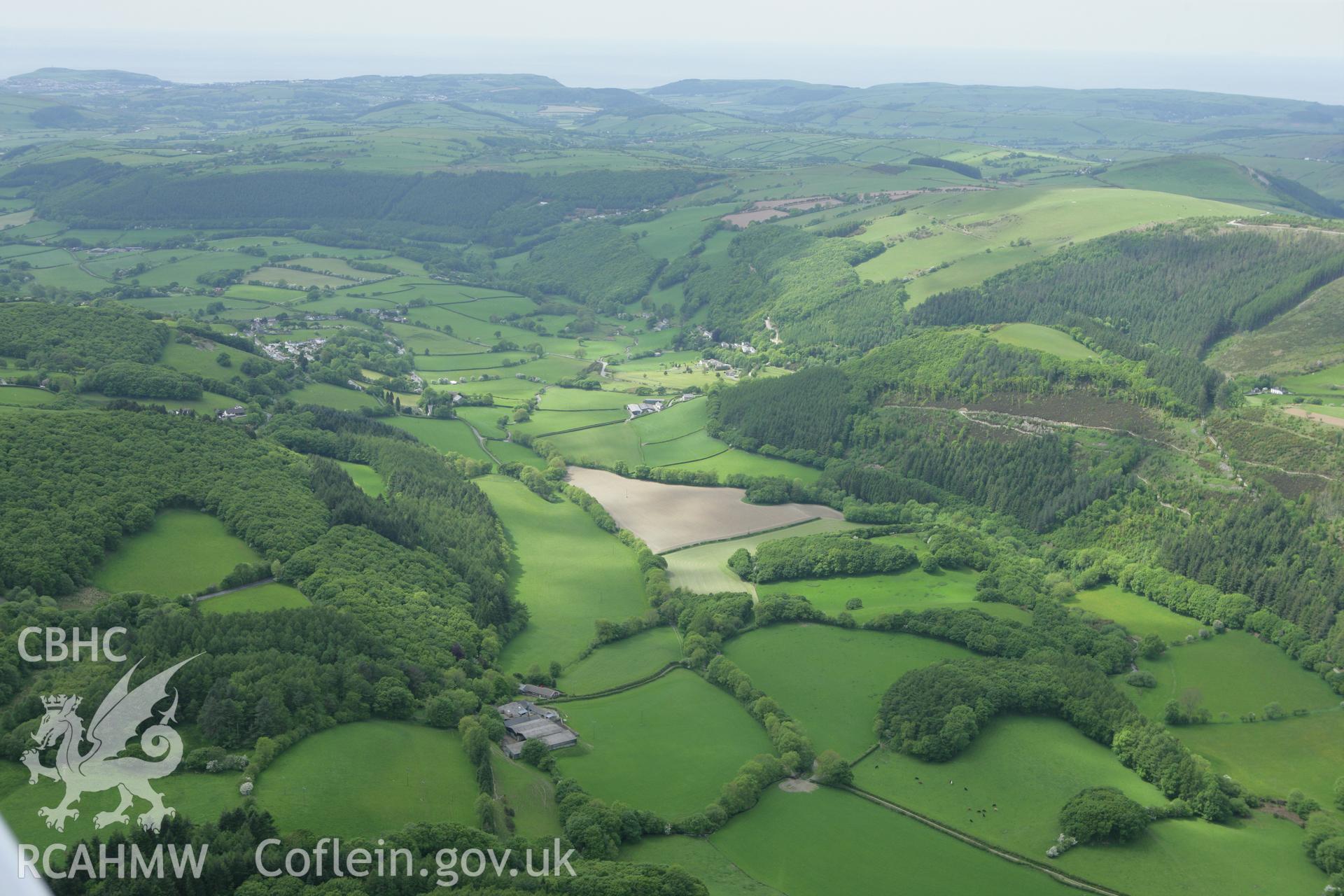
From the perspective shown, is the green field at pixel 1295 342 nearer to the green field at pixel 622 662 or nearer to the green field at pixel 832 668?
the green field at pixel 832 668

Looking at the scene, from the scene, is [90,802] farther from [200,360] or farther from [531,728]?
[200,360]

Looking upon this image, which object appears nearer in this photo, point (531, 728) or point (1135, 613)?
→ point (531, 728)

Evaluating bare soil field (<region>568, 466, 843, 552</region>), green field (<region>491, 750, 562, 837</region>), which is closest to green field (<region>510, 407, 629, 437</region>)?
bare soil field (<region>568, 466, 843, 552</region>)

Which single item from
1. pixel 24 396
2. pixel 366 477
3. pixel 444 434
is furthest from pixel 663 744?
pixel 24 396

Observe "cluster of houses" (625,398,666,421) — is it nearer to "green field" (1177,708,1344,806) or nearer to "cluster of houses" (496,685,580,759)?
"cluster of houses" (496,685,580,759)

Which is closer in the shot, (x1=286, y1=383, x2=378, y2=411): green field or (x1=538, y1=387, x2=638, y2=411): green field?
(x1=286, y1=383, x2=378, y2=411): green field
